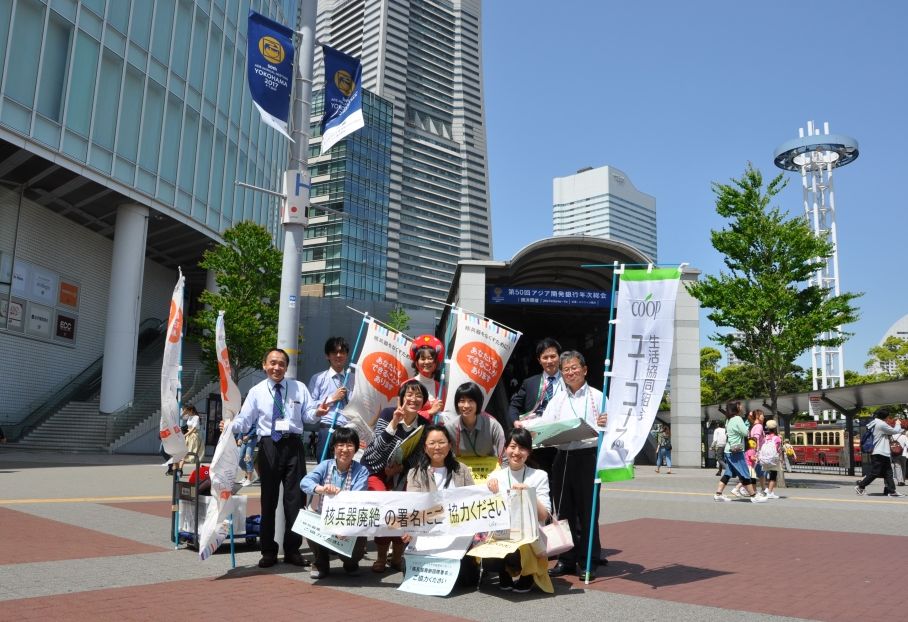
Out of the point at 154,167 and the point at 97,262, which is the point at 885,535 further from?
the point at 97,262

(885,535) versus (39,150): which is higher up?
(39,150)

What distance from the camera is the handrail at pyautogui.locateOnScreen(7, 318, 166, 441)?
24.9 m

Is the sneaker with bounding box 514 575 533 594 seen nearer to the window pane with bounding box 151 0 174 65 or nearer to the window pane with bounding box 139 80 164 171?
the window pane with bounding box 139 80 164 171

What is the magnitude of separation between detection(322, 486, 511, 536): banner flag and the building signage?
18.2m

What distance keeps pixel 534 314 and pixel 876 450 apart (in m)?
15.6

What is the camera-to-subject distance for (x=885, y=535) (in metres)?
8.55

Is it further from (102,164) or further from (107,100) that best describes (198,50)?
(102,164)

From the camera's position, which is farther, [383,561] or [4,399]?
[4,399]

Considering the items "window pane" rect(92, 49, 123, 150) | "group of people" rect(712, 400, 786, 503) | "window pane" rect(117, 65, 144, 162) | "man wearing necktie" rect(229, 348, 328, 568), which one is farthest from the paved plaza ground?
"window pane" rect(117, 65, 144, 162)

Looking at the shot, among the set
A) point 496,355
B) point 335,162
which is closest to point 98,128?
point 496,355

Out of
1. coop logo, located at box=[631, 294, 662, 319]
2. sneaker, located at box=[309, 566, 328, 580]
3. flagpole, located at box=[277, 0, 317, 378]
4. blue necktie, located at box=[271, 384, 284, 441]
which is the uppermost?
flagpole, located at box=[277, 0, 317, 378]

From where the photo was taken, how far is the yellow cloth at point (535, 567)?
524 cm

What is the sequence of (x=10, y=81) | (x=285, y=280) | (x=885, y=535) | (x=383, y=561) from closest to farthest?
(x=383, y=561), (x=285, y=280), (x=885, y=535), (x=10, y=81)

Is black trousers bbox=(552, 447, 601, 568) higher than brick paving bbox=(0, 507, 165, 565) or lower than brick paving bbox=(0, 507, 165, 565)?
higher
